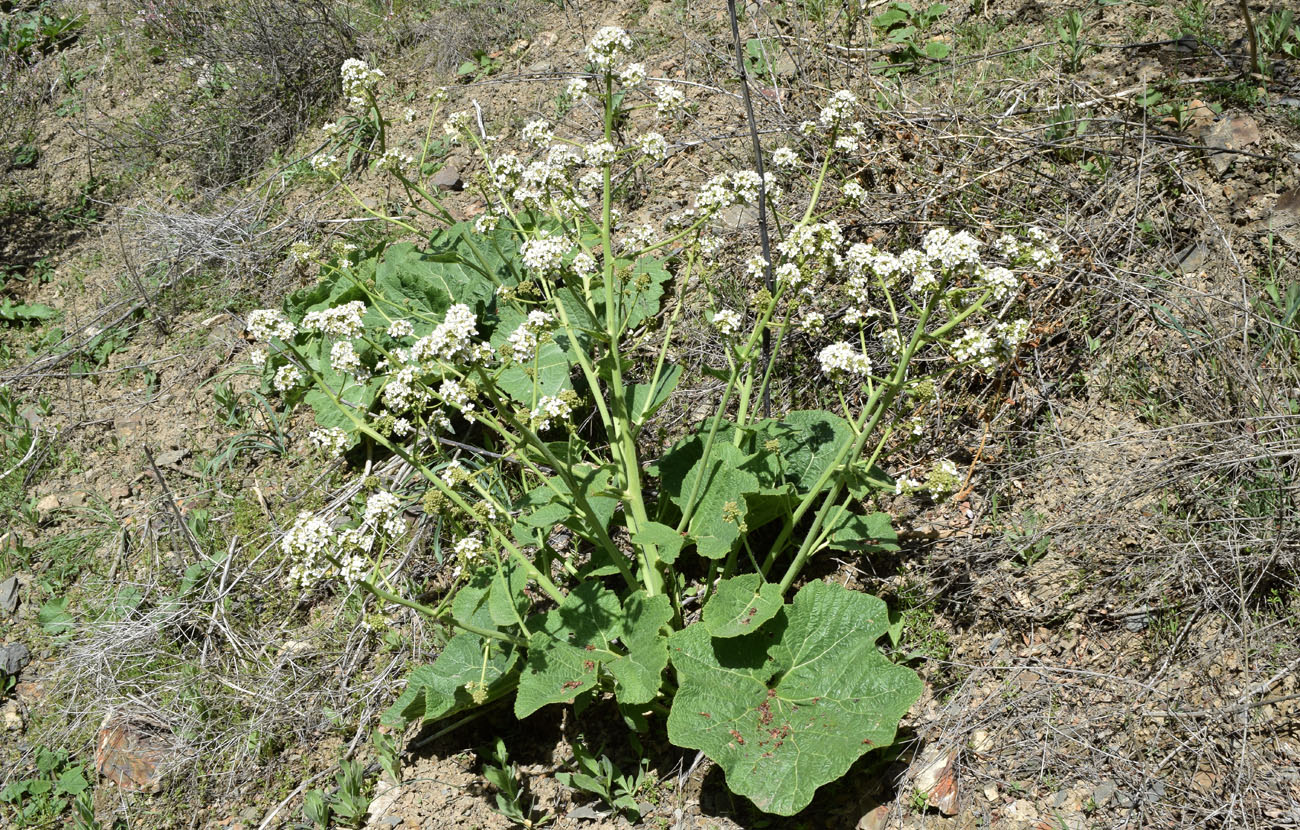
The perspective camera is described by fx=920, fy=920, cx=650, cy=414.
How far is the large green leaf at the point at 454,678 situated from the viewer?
3.05 metres

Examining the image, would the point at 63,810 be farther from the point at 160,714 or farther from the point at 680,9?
the point at 680,9

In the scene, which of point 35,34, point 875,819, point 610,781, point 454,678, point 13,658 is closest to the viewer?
point 875,819

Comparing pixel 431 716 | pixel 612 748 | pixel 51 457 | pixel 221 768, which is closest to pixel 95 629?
pixel 221 768

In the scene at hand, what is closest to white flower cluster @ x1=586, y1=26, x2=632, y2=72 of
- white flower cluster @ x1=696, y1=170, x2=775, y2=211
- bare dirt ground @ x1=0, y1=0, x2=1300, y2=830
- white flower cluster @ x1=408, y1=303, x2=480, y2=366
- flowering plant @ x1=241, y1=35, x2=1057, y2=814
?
flowering plant @ x1=241, y1=35, x2=1057, y2=814

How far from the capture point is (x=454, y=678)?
3.15 m

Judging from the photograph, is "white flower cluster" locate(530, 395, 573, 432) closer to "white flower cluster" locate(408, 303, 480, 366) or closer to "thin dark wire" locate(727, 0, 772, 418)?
"white flower cluster" locate(408, 303, 480, 366)

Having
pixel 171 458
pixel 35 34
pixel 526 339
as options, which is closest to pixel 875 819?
pixel 526 339

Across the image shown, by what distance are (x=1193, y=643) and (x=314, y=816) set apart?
2961 millimetres

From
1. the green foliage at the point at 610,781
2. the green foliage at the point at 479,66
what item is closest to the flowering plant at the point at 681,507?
the green foliage at the point at 610,781

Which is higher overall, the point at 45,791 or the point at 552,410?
the point at 552,410

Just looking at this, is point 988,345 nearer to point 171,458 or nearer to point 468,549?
point 468,549

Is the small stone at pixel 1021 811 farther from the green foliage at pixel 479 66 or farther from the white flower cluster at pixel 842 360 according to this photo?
the green foliage at pixel 479 66

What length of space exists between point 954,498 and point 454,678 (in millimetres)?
1938

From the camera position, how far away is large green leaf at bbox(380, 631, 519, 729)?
3.05 metres
